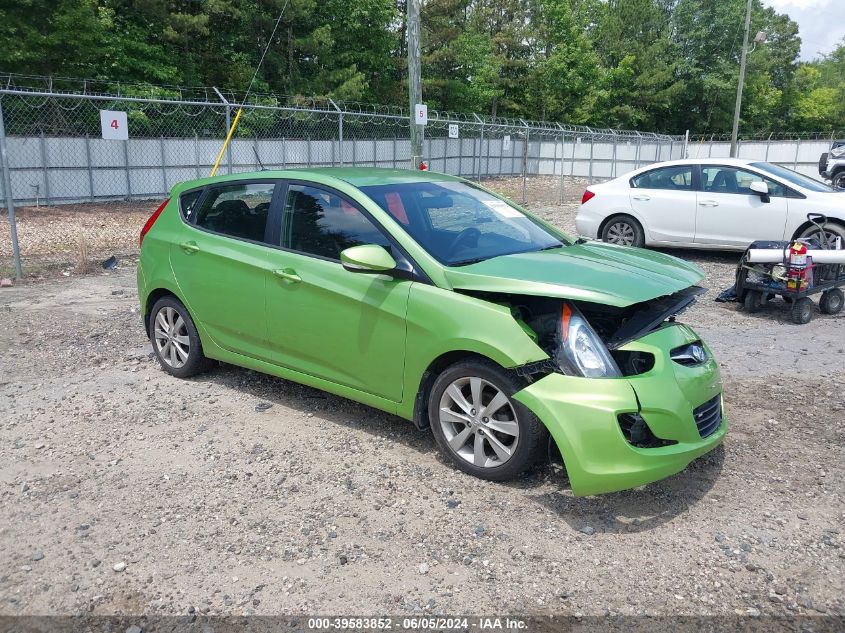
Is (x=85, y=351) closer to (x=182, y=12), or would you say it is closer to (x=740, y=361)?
(x=740, y=361)

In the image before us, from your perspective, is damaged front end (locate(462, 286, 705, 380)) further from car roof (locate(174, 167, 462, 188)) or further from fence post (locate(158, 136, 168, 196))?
fence post (locate(158, 136, 168, 196))

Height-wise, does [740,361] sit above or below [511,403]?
below

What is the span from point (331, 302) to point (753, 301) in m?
5.19

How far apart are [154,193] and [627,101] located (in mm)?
46423

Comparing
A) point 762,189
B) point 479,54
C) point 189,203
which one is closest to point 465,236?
point 189,203

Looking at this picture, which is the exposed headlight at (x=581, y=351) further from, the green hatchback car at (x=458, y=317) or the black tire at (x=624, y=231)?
the black tire at (x=624, y=231)

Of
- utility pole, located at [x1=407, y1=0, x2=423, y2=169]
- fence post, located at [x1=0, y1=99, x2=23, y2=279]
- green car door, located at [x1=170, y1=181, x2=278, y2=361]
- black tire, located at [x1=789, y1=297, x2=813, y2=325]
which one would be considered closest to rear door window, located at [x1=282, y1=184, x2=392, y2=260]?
green car door, located at [x1=170, y1=181, x2=278, y2=361]

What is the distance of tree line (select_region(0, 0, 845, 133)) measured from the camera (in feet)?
80.9

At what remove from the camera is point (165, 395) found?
5270mm

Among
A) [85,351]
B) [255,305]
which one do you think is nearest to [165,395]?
[255,305]

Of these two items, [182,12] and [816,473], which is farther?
[182,12]

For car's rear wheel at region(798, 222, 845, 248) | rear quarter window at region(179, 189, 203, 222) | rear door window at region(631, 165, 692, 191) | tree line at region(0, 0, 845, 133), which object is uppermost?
tree line at region(0, 0, 845, 133)

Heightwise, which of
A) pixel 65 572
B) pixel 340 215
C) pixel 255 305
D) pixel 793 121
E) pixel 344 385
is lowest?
pixel 65 572

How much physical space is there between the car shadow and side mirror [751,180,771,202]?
6874 mm
